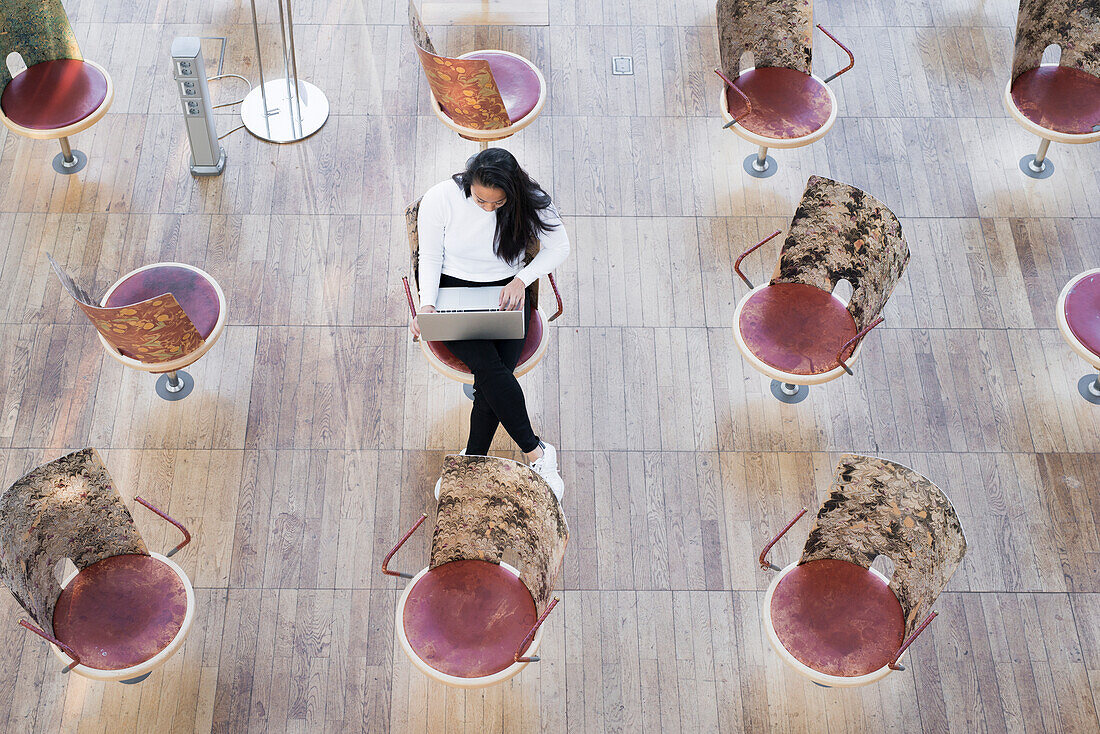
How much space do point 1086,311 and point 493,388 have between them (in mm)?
2584

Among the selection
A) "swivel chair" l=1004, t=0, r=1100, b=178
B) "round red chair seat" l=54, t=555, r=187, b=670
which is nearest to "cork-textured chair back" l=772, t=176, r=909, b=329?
"swivel chair" l=1004, t=0, r=1100, b=178

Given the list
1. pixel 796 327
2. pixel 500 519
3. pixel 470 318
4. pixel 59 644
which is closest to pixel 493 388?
pixel 470 318

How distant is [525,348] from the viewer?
15.4 ft

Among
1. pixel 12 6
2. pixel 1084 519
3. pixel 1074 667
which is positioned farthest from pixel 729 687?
pixel 12 6

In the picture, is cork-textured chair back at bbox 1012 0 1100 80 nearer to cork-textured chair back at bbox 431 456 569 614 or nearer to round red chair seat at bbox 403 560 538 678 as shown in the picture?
cork-textured chair back at bbox 431 456 569 614

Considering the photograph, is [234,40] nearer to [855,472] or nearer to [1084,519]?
[855,472]

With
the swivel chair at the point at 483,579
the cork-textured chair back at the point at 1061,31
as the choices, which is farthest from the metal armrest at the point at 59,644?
the cork-textured chair back at the point at 1061,31

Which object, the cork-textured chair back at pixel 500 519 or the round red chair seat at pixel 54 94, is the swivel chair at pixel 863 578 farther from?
the round red chair seat at pixel 54 94

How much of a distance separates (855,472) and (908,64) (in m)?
3.51

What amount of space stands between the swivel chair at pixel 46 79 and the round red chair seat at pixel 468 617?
3.03 meters

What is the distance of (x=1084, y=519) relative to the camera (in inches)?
194

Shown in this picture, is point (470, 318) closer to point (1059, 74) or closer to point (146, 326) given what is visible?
point (146, 326)

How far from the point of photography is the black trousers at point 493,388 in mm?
4547

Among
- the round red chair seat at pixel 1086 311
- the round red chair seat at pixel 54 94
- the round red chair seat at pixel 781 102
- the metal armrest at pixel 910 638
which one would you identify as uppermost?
the round red chair seat at pixel 781 102
